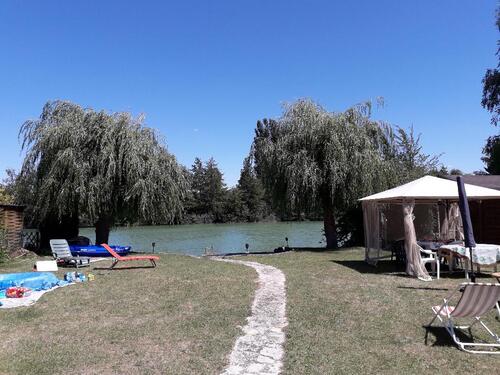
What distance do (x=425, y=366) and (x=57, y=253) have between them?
453 inches

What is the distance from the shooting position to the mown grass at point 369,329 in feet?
15.2

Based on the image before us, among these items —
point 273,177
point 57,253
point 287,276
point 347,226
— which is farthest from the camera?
point 347,226

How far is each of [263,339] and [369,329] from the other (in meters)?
1.47

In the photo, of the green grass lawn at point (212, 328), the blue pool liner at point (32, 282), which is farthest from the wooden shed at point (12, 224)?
the green grass lawn at point (212, 328)

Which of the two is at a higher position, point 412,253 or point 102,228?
point 102,228

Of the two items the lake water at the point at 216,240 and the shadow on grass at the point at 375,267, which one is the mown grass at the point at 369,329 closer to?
the shadow on grass at the point at 375,267

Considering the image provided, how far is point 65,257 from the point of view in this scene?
12.8 m

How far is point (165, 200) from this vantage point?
17.5 meters

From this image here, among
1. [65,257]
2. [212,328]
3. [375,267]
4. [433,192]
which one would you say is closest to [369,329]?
[212,328]

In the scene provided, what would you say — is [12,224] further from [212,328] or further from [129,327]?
[212,328]

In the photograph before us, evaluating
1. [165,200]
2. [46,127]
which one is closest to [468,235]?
[165,200]

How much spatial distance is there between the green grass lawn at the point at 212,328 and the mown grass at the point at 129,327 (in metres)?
Result: 0.01

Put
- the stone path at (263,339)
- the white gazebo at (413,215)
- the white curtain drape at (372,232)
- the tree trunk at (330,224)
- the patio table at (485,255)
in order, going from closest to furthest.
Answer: the stone path at (263,339) < the patio table at (485,255) < the white gazebo at (413,215) < the white curtain drape at (372,232) < the tree trunk at (330,224)

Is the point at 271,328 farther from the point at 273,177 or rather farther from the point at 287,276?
the point at 273,177
